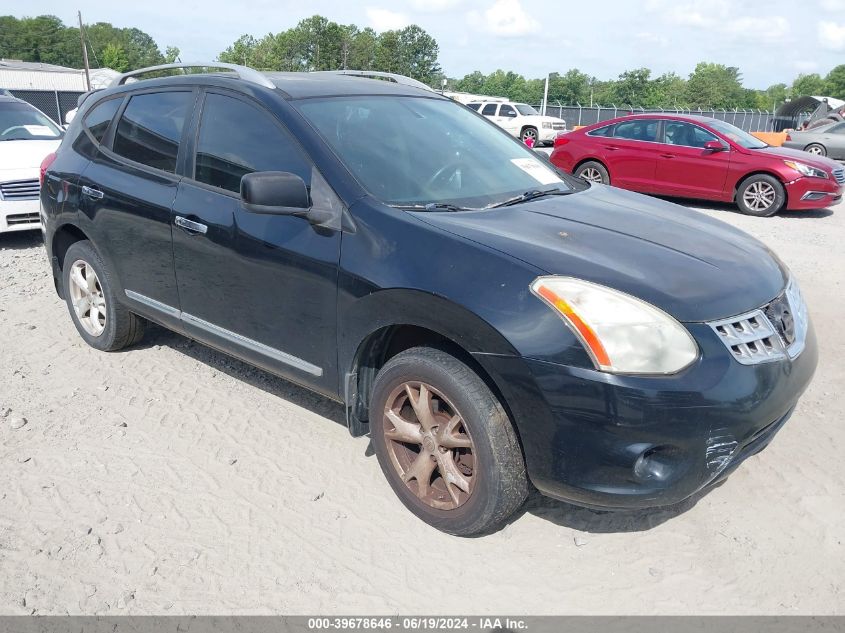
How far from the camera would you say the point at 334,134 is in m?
3.40

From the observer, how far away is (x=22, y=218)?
7.95m

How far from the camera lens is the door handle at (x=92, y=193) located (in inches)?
171

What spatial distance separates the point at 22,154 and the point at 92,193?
15.3ft

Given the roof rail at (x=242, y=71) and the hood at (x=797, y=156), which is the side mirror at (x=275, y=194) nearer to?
the roof rail at (x=242, y=71)

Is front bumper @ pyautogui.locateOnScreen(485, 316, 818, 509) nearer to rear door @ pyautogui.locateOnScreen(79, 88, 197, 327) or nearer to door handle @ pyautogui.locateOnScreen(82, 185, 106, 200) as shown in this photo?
rear door @ pyautogui.locateOnScreen(79, 88, 197, 327)

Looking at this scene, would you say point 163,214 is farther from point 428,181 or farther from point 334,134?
point 428,181

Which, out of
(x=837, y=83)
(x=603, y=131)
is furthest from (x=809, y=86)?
(x=603, y=131)

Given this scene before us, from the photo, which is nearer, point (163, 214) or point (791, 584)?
point (791, 584)

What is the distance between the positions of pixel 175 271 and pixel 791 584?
3.25 m

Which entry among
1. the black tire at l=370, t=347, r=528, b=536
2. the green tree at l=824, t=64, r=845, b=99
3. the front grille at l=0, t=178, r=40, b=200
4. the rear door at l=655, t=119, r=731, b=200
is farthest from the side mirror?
the green tree at l=824, t=64, r=845, b=99

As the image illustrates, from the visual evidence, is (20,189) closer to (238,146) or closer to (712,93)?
(238,146)

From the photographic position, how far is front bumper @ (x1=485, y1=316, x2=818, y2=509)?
2453 millimetres

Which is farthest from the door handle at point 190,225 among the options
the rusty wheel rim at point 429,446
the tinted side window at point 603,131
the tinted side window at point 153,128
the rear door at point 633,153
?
the tinted side window at point 603,131
